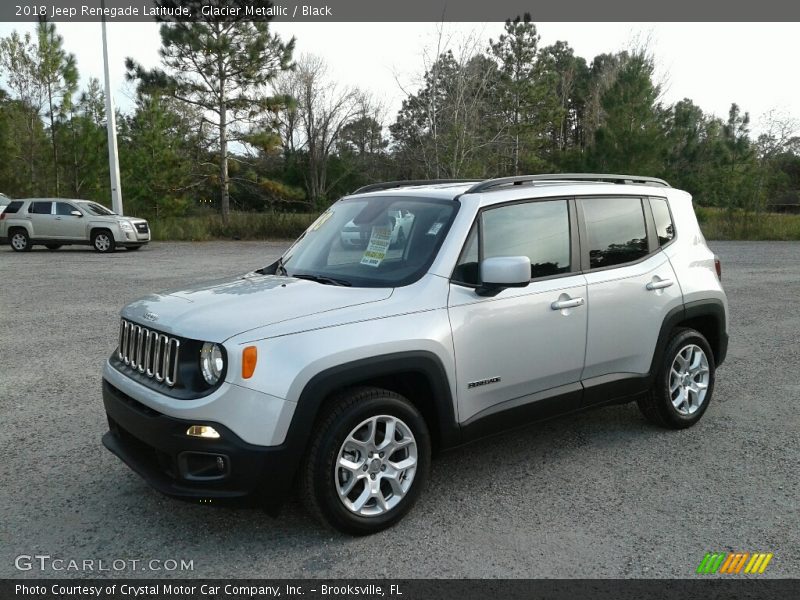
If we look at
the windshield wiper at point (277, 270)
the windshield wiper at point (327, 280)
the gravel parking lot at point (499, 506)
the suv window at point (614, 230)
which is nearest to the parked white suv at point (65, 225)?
the gravel parking lot at point (499, 506)

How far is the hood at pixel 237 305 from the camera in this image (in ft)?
11.1

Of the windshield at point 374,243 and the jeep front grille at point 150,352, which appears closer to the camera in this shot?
the jeep front grille at point 150,352

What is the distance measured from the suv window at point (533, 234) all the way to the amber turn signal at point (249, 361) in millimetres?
1557

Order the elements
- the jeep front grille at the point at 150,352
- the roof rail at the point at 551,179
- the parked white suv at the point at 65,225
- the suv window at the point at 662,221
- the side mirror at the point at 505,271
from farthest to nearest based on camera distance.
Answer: the parked white suv at the point at 65,225, the suv window at the point at 662,221, the roof rail at the point at 551,179, the side mirror at the point at 505,271, the jeep front grille at the point at 150,352

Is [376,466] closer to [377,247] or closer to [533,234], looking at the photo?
[377,247]

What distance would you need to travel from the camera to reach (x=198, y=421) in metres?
3.23

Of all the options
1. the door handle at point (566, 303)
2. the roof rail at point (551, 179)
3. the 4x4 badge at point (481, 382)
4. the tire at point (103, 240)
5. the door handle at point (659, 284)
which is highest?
the roof rail at point (551, 179)

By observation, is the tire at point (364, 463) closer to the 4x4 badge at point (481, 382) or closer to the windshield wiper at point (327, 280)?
the 4x4 badge at point (481, 382)

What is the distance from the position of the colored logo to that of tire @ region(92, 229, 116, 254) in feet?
72.0

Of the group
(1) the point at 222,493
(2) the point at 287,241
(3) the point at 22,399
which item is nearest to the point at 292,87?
(2) the point at 287,241

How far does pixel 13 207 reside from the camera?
22781 millimetres

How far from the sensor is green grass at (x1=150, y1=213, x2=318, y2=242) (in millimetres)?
28906

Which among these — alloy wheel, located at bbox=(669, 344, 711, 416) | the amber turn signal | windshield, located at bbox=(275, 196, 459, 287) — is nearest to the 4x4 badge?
windshield, located at bbox=(275, 196, 459, 287)

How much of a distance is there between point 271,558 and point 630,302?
9.40 ft
